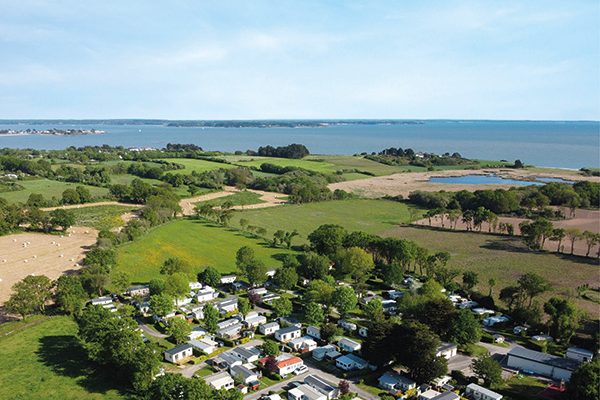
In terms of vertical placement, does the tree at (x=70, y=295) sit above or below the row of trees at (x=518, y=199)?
below

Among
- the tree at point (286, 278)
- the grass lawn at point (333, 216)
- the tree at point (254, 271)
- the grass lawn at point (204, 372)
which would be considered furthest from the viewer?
the grass lawn at point (333, 216)

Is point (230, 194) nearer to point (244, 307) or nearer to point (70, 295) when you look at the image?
point (70, 295)

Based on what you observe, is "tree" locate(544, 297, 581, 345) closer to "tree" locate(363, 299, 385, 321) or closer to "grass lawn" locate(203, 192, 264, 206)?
"tree" locate(363, 299, 385, 321)

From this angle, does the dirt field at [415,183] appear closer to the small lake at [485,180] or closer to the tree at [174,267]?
the small lake at [485,180]

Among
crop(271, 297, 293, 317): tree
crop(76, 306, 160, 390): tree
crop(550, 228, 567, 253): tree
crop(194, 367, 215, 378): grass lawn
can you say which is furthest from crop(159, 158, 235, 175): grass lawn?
crop(194, 367, 215, 378): grass lawn

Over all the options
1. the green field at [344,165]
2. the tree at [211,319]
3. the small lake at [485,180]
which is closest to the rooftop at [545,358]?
the tree at [211,319]

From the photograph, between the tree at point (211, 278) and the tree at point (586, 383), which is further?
the tree at point (211, 278)
